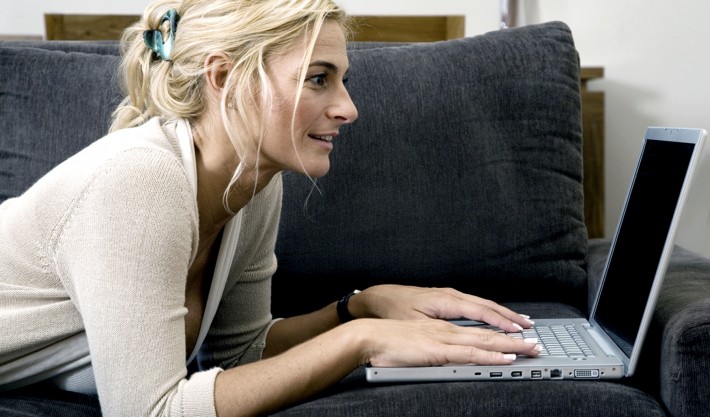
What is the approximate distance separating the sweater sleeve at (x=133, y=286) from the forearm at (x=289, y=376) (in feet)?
0.08

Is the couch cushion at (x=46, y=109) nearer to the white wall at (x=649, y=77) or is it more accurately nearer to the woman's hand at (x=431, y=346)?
the woman's hand at (x=431, y=346)

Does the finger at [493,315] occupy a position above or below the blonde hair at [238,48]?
below

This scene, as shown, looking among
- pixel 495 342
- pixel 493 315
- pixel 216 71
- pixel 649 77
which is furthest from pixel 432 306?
pixel 649 77

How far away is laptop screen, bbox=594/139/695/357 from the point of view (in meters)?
1.14

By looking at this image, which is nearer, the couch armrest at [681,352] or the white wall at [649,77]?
the couch armrest at [681,352]

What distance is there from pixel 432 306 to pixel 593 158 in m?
0.92

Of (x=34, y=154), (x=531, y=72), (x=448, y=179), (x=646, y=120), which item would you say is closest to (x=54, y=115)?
(x=34, y=154)

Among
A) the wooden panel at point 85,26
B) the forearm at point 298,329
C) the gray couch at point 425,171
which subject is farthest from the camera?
the wooden panel at point 85,26

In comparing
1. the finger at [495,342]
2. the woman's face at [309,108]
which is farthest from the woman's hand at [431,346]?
the woman's face at [309,108]

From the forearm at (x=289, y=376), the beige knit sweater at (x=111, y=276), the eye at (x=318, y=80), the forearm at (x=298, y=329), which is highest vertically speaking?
the eye at (x=318, y=80)

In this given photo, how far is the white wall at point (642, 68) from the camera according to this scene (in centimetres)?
199

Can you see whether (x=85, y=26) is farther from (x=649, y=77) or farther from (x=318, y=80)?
(x=649, y=77)

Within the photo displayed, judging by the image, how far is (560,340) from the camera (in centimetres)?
122

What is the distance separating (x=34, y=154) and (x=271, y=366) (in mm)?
764
